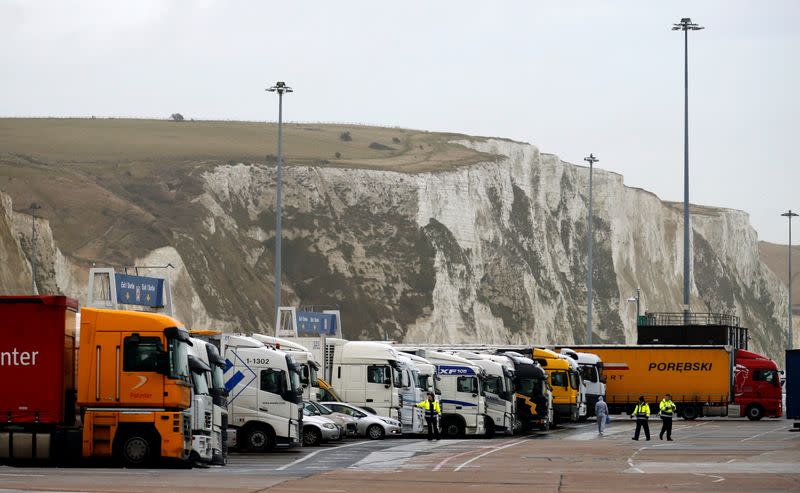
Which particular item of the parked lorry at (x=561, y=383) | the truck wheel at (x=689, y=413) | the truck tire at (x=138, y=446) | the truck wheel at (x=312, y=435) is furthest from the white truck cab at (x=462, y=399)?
the truck tire at (x=138, y=446)

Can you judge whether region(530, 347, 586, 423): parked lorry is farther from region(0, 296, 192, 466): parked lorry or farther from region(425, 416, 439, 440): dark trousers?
region(0, 296, 192, 466): parked lorry

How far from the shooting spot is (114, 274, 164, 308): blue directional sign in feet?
111

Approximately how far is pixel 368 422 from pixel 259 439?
8.19 m

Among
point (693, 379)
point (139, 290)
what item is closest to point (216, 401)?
point (139, 290)

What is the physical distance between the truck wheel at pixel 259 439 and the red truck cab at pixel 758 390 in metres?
31.8

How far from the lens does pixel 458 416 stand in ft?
152

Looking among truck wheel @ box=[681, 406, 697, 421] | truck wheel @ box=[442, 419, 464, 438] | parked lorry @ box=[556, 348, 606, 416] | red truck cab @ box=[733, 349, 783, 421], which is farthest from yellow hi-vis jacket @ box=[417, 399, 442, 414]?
red truck cab @ box=[733, 349, 783, 421]

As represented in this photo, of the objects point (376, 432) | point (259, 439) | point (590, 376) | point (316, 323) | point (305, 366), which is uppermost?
point (316, 323)

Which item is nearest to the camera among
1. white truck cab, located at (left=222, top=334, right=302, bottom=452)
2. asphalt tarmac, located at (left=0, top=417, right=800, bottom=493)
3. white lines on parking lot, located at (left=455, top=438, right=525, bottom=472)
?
asphalt tarmac, located at (left=0, top=417, right=800, bottom=493)

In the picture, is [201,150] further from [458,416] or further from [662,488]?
[662,488]

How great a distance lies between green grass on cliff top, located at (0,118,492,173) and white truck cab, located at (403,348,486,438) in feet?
230

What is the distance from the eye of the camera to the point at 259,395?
3516cm

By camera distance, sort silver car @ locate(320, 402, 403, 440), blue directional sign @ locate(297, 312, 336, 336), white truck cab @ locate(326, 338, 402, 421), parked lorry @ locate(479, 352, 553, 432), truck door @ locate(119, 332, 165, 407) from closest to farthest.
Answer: truck door @ locate(119, 332, 165, 407)
silver car @ locate(320, 402, 403, 440)
white truck cab @ locate(326, 338, 402, 421)
parked lorry @ locate(479, 352, 553, 432)
blue directional sign @ locate(297, 312, 336, 336)

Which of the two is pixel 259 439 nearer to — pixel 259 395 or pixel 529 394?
pixel 259 395
